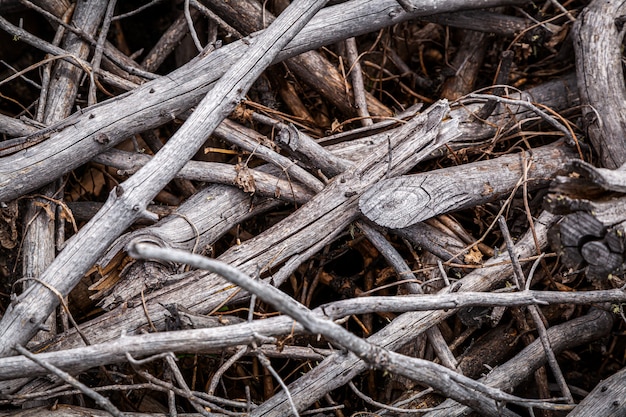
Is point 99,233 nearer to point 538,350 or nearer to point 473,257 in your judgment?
point 473,257

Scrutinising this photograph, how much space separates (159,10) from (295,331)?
210cm

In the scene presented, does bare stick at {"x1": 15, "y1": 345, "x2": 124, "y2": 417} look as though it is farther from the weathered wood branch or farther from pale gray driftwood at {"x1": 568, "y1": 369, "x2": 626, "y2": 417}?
pale gray driftwood at {"x1": 568, "y1": 369, "x2": 626, "y2": 417}

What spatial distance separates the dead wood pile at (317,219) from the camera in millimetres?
1547

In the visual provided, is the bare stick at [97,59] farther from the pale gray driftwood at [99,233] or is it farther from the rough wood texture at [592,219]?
the rough wood texture at [592,219]

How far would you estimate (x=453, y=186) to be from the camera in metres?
1.88

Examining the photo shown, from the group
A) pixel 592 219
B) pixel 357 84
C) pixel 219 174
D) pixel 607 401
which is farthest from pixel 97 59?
pixel 607 401

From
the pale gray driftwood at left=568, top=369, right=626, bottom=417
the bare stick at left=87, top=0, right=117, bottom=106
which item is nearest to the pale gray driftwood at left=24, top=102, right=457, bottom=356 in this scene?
the bare stick at left=87, top=0, right=117, bottom=106

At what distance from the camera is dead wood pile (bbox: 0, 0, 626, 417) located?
155 centimetres

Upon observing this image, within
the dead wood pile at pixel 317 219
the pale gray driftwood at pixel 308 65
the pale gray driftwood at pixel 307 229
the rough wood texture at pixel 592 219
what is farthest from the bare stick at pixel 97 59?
the rough wood texture at pixel 592 219

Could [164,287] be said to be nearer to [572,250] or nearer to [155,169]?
[155,169]

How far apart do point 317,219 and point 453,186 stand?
0.49 metres

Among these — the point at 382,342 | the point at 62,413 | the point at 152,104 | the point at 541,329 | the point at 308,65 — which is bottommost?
the point at 541,329

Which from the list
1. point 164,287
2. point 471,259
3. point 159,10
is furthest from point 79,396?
point 159,10

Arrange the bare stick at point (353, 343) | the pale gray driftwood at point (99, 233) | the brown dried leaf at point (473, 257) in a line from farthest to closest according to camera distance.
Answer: the brown dried leaf at point (473, 257), the pale gray driftwood at point (99, 233), the bare stick at point (353, 343)
